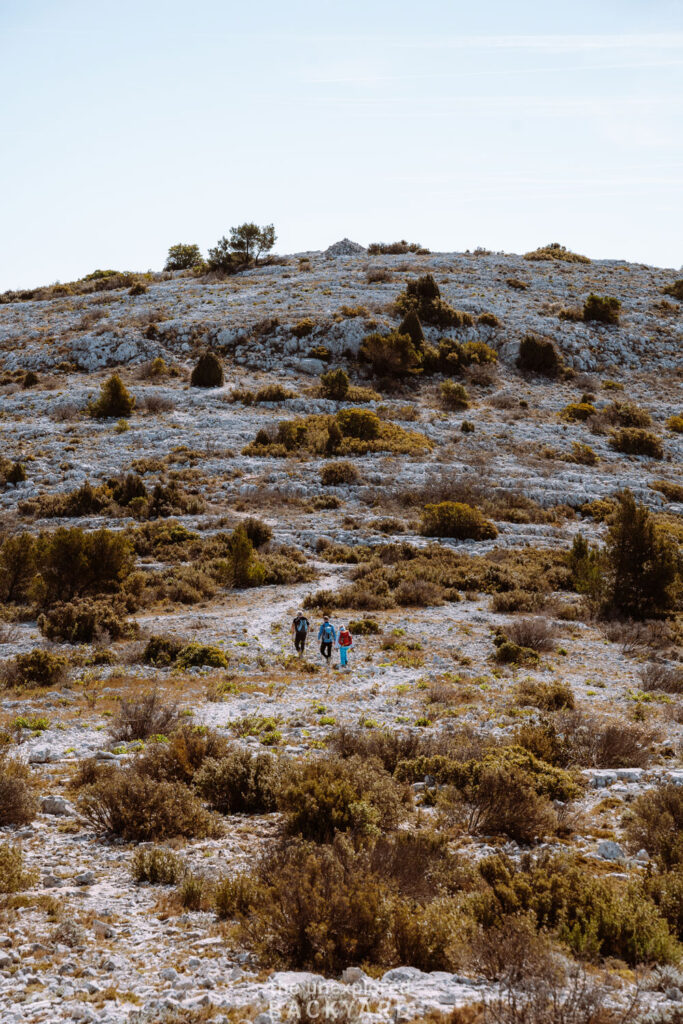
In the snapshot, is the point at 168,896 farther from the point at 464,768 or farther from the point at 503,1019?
the point at 464,768

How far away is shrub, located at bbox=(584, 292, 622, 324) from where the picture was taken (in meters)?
53.4

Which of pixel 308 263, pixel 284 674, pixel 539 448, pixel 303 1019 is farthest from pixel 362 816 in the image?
pixel 308 263

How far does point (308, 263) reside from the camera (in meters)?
68.4

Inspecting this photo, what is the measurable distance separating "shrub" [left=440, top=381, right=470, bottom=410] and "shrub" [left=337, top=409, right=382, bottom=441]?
7.17 meters

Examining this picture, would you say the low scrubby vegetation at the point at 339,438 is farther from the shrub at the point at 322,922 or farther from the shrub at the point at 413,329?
the shrub at the point at 322,922

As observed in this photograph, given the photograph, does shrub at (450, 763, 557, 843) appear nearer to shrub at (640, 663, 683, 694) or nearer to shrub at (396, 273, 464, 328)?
shrub at (640, 663, 683, 694)

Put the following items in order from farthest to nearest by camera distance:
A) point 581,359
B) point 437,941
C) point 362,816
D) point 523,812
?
1. point 581,359
2. point 523,812
3. point 362,816
4. point 437,941

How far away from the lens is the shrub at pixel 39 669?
1329 cm

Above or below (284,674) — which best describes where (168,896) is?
above

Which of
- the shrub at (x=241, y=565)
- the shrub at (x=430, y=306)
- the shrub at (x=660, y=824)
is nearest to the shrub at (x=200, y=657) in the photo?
the shrub at (x=241, y=565)

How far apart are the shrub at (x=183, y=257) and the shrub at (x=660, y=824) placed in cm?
8307

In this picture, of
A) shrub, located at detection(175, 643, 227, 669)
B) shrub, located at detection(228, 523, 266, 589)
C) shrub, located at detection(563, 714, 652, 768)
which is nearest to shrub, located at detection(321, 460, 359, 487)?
shrub, located at detection(228, 523, 266, 589)

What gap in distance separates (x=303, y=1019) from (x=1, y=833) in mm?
4666

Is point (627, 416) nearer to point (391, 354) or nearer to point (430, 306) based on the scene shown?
point (391, 354)
